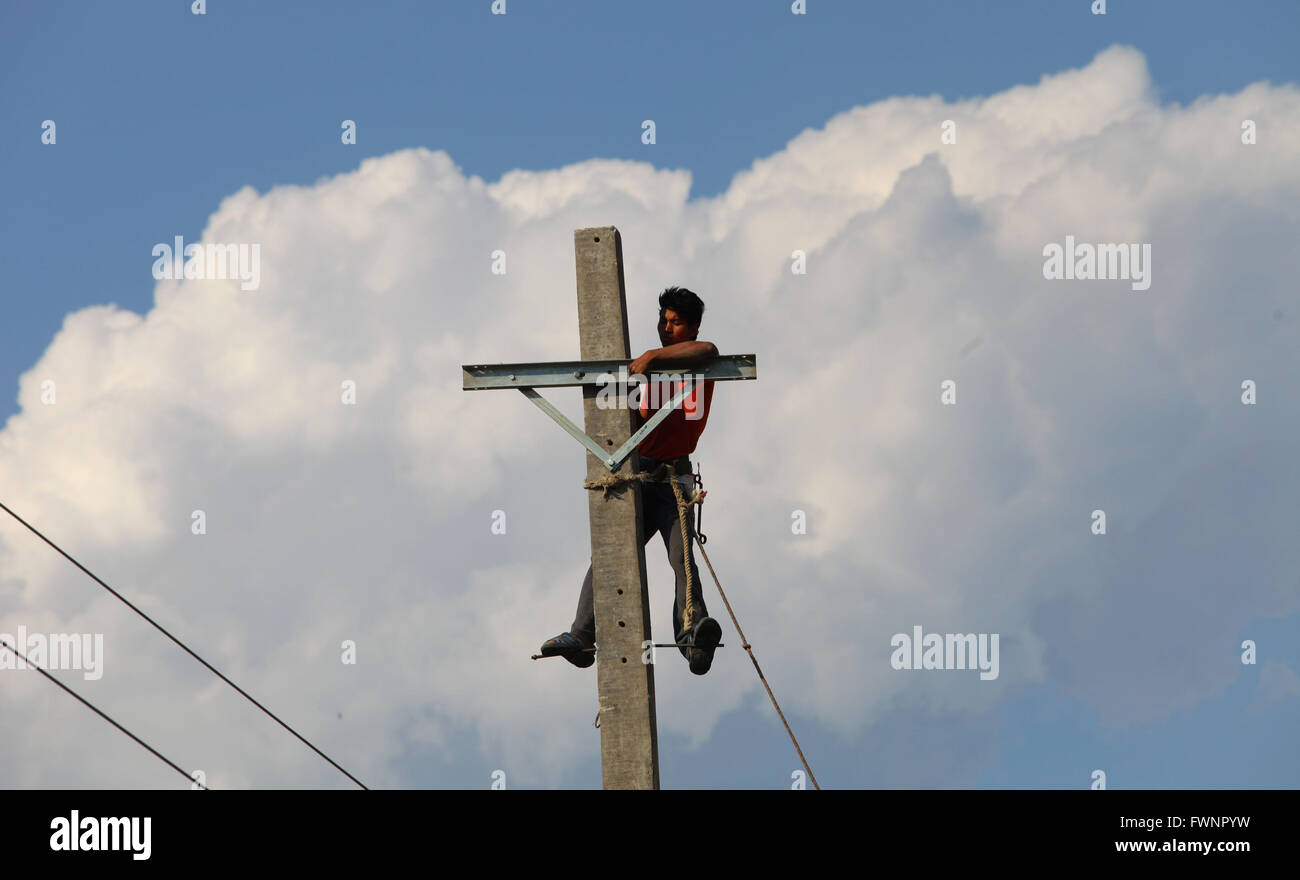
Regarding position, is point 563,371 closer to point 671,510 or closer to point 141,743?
point 671,510

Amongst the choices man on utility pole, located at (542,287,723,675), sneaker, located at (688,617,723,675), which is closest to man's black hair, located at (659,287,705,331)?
man on utility pole, located at (542,287,723,675)

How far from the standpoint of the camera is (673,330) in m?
11.4

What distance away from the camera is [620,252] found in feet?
35.2

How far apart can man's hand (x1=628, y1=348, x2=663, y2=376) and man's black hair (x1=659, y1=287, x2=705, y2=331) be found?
1117mm

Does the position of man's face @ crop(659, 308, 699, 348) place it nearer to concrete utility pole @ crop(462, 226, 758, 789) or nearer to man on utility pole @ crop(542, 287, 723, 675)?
man on utility pole @ crop(542, 287, 723, 675)

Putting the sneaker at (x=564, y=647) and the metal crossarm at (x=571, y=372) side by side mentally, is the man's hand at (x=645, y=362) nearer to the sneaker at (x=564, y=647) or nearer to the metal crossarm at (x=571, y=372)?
the metal crossarm at (x=571, y=372)

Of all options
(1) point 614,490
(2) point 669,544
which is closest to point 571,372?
(1) point 614,490

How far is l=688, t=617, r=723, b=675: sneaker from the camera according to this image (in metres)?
10.5

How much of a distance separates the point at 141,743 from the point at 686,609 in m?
3.48

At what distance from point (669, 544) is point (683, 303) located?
1727 mm

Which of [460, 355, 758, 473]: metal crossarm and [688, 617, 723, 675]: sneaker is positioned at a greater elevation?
[460, 355, 758, 473]: metal crossarm

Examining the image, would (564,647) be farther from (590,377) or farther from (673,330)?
(673,330)
